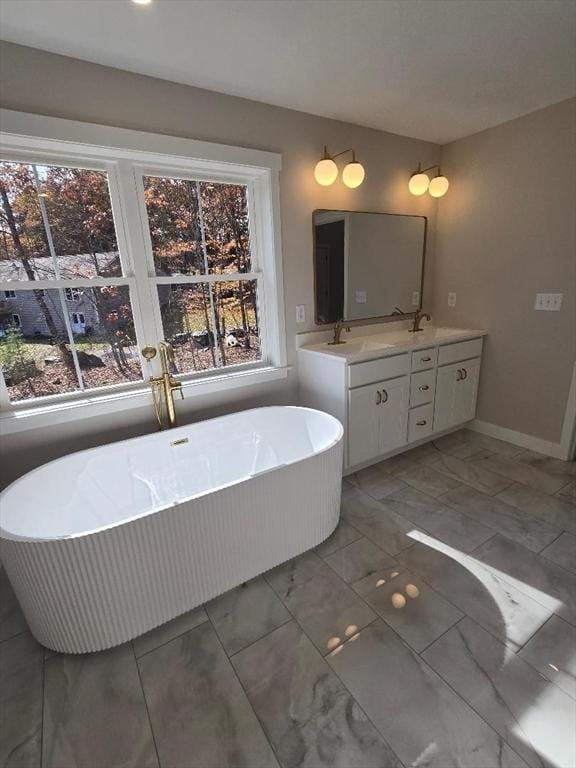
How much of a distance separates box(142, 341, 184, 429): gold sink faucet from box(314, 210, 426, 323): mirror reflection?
3.76 ft

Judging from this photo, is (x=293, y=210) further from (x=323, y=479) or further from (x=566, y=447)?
(x=566, y=447)

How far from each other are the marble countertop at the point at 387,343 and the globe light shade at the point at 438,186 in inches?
43.1

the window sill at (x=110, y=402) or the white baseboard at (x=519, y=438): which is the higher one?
the window sill at (x=110, y=402)

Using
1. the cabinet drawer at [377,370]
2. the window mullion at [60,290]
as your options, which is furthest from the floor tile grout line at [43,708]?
the cabinet drawer at [377,370]

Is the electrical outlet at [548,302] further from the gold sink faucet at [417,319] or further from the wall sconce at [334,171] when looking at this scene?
the wall sconce at [334,171]

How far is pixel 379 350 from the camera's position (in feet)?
8.00

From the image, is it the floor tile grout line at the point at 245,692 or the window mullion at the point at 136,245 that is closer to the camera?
the floor tile grout line at the point at 245,692

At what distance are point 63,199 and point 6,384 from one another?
0.99 metres

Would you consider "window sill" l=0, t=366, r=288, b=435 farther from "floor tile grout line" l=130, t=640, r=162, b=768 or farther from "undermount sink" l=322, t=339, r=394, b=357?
"floor tile grout line" l=130, t=640, r=162, b=768

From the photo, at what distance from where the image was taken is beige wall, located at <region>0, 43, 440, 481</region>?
5.46ft

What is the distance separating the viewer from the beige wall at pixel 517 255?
7.99 ft

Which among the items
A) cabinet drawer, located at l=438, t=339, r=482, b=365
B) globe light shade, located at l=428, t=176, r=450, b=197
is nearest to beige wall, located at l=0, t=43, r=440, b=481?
globe light shade, located at l=428, t=176, r=450, b=197

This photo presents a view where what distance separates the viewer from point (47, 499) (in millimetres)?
1680

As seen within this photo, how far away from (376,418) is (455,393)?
2.85 feet
